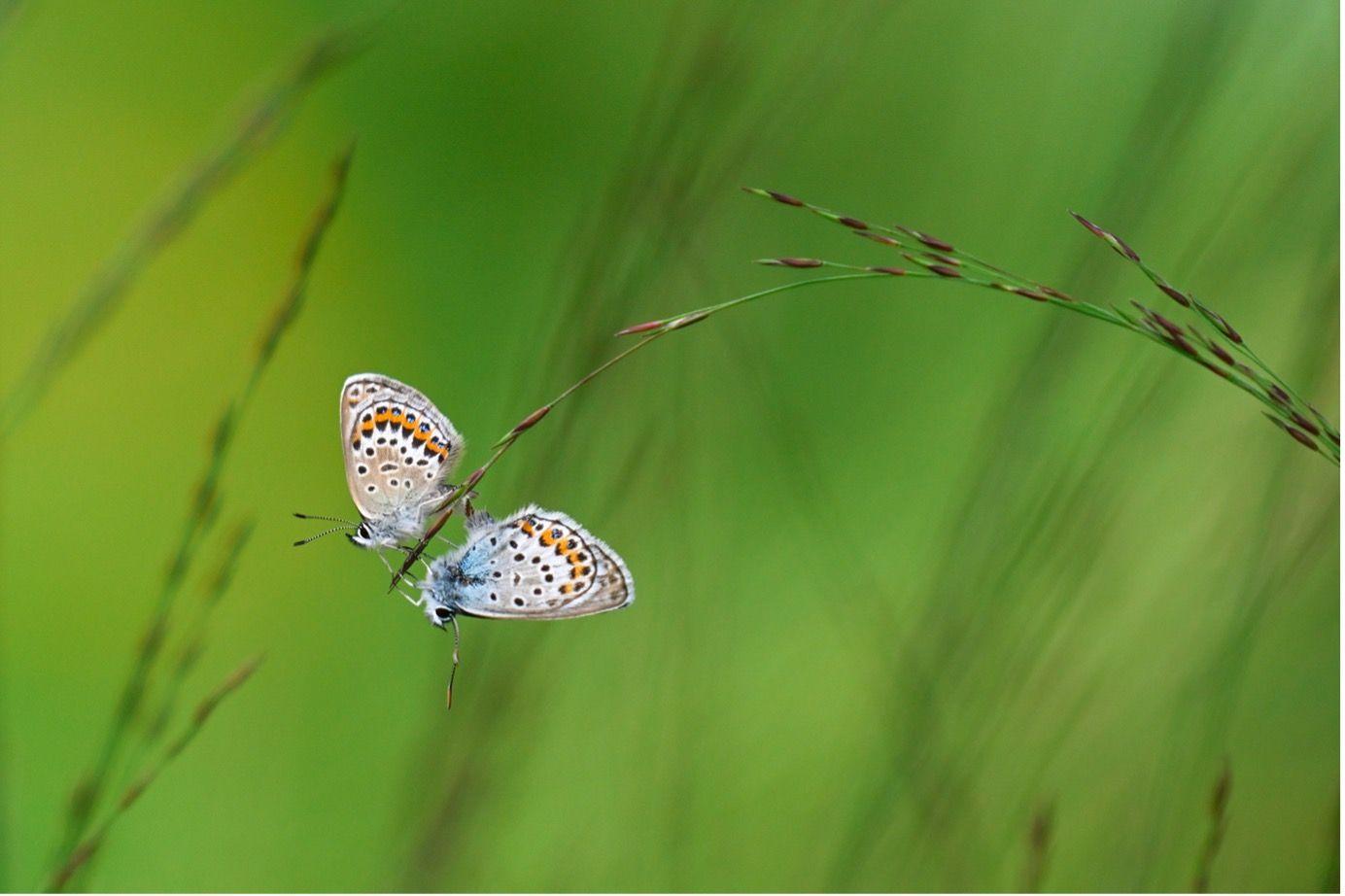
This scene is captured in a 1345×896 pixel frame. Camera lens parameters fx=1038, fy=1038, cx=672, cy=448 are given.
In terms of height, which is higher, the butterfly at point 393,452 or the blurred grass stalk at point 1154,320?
the blurred grass stalk at point 1154,320

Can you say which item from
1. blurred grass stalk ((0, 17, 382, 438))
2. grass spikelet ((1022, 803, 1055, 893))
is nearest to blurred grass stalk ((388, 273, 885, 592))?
blurred grass stalk ((0, 17, 382, 438))

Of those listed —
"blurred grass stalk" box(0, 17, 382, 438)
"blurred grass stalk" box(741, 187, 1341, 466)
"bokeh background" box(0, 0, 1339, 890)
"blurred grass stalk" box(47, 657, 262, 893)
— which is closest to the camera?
"blurred grass stalk" box(741, 187, 1341, 466)

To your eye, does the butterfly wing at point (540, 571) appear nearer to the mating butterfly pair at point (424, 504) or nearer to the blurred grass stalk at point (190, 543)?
the mating butterfly pair at point (424, 504)

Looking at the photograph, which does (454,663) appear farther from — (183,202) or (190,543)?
(183,202)

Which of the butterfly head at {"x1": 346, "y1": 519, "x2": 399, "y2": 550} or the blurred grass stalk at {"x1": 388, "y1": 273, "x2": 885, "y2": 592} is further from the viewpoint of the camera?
the butterfly head at {"x1": 346, "y1": 519, "x2": 399, "y2": 550}

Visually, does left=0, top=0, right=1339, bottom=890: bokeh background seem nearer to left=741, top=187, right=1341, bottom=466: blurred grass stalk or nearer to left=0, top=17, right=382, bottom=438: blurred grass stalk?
left=0, top=17, right=382, bottom=438: blurred grass stalk

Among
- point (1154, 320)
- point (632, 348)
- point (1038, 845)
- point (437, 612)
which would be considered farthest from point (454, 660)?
point (1154, 320)

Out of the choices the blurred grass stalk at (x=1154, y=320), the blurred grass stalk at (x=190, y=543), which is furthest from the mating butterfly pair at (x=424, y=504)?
the blurred grass stalk at (x=1154, y=320)

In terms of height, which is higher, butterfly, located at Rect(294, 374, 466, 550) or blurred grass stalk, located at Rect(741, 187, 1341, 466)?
blurred grass stalk, located at Rect(741, 187, 1341, 466)
